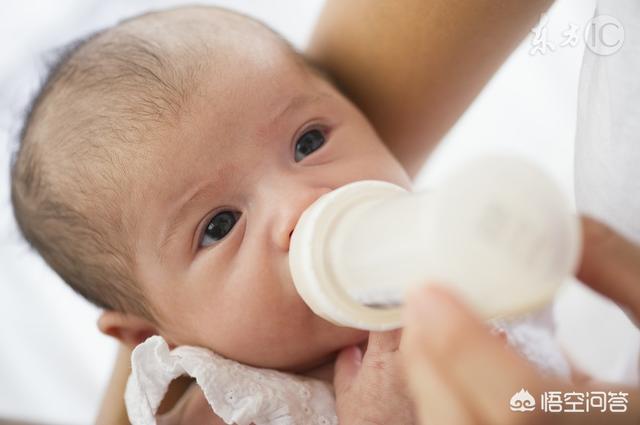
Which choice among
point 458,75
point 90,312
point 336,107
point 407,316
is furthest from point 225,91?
point 90,312

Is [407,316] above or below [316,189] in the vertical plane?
above

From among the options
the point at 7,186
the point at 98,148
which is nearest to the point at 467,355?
the point at 98,148


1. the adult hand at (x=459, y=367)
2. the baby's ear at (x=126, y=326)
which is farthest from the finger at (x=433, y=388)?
the baby's ear at (x=126, y=326)

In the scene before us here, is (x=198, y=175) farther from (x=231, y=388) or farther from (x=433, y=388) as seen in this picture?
(x=433, y=388)

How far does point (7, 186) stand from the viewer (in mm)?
1300

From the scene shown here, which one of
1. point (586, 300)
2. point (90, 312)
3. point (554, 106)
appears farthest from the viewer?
point (90, 312)

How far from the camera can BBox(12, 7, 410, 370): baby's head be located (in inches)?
30.1

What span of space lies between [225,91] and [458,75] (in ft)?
1.12

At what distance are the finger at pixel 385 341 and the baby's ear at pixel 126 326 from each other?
1.09 feet

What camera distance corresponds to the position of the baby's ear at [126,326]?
89 centimetres

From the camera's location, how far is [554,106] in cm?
101

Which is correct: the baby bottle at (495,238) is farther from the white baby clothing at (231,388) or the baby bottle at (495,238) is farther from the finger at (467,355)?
the white baby clothing at (231,388)

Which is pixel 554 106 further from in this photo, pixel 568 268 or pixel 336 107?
pixel 568 268

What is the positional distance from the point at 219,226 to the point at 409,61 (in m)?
0.37
